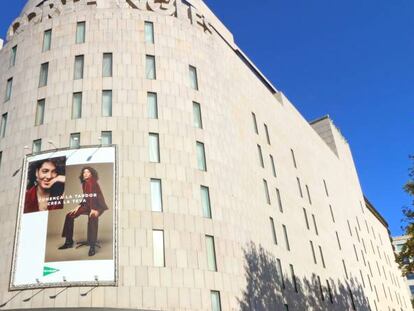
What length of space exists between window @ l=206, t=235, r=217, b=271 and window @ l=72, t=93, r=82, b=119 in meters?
12.2

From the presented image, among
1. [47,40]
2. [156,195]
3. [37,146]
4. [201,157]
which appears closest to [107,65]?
[47,40]

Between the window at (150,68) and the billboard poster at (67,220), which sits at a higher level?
the window at (150,68)

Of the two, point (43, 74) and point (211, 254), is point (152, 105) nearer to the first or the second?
point (43, 74)

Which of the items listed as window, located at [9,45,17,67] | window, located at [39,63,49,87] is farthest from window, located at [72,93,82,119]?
window, located at [9,45,17,67]

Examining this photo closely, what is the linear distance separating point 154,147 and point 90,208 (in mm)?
6331

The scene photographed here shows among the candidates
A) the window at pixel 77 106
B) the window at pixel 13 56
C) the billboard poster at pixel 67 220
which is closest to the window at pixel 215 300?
the billboard poster at pixel 67 220

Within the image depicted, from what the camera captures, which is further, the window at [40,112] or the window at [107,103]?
the window at [40,112]

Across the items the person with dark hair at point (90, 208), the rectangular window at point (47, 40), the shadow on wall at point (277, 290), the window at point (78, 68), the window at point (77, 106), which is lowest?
the shadow on wall at point (277, 290)

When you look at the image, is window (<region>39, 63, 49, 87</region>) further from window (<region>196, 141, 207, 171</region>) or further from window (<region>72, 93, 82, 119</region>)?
window (<region>196, 141, 207, 171</region>)

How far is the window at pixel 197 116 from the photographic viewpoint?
34.3 metres

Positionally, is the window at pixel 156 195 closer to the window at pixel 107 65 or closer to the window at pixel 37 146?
the window at pixel 37 146

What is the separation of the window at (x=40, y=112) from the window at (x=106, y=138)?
15.9ft

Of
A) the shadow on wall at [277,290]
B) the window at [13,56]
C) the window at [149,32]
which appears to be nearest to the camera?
the shadow on wall at [277,290]

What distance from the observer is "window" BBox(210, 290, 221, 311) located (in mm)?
28469
